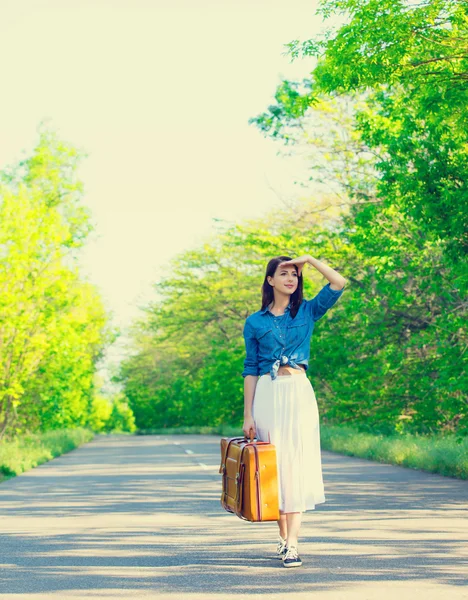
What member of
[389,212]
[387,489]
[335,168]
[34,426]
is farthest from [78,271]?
[387,489]

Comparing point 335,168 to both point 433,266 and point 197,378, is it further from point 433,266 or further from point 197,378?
point 197,378

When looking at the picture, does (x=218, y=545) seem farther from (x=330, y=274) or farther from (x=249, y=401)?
(x=330, y=274)

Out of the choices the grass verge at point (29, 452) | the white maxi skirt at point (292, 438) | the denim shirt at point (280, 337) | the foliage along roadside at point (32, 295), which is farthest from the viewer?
the foliage along roadside at point (32, 295)

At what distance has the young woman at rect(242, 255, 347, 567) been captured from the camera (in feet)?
20.3

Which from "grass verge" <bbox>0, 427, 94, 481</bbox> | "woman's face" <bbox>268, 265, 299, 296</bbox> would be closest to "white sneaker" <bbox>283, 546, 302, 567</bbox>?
"woman's face" <bbox>268, 265, 299, 296</bbox>

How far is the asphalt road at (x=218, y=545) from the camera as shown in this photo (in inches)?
223

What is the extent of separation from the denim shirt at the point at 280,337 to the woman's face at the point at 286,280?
0.14 meters

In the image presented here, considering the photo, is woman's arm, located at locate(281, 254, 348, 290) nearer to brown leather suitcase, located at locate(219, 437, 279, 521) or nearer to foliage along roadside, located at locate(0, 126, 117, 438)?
brown leather suitcase, located at locate(219, 437, 279, 521)

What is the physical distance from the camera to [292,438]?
620 centimetres

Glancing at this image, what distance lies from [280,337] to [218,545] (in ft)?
7.09

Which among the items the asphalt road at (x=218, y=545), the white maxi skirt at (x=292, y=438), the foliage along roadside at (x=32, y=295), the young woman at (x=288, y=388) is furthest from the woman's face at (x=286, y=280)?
the foliage along roadside at (x=32, y=295)

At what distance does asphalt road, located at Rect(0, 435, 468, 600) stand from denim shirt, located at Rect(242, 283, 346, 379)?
137cm

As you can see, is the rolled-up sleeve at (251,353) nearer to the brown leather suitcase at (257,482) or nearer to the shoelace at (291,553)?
the brown leather suitcase at (257,482)

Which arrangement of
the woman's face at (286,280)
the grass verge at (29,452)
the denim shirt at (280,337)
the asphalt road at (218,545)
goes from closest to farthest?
1. the asphalt road at (218,545)
2. the denim shirt at (280,337)
3. the woman's face at (286,280)
4. the grass verge at (29,452)
